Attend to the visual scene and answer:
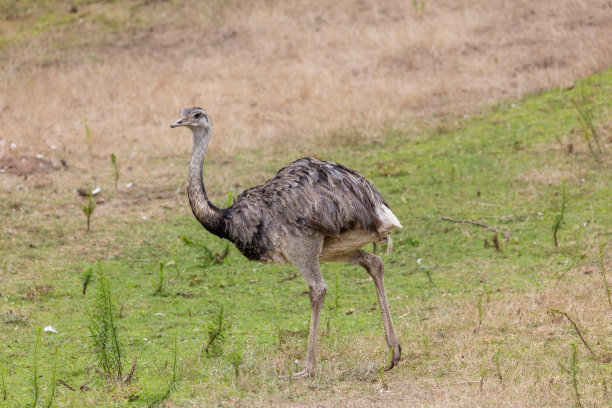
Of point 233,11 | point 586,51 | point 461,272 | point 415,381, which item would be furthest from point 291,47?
point 415,381

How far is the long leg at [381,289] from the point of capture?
18.5 ft

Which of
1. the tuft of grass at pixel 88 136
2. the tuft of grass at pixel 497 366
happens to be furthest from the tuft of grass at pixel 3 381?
the tuft of grass at pixel 88 136

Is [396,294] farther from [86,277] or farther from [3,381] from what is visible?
[3,381]

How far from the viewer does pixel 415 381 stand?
529cm

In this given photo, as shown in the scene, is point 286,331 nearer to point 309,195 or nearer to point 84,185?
point 309,195

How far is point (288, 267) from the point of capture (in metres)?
8.49

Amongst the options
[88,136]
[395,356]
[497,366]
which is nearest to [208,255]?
[395,356]

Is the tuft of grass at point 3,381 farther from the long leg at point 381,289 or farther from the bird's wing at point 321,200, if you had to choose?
the long leg at point 381,289

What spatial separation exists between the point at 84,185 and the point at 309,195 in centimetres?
660

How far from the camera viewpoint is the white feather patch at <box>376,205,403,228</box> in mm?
5742

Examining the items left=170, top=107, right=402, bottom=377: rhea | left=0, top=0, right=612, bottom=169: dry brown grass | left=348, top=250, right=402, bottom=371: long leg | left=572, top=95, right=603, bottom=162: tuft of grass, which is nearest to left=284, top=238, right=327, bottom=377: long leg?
left=170, top=107, right=402, bottom=377: rhea

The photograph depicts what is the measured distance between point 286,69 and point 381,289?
10586 mm

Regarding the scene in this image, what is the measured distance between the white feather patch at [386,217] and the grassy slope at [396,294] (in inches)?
37.1

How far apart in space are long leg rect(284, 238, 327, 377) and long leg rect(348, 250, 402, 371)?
42 cm
